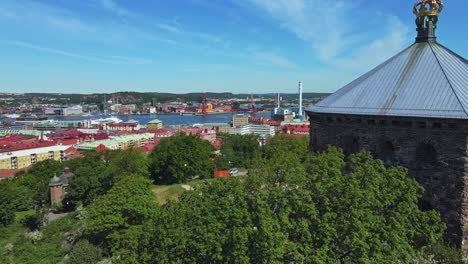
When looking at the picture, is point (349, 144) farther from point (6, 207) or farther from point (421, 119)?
point (6, 207)

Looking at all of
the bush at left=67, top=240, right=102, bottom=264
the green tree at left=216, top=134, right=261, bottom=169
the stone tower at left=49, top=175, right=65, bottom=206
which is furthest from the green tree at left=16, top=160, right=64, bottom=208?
the green tree at left=216, top=134, right=261, bottom=169

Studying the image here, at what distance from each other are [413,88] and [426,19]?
387 cm

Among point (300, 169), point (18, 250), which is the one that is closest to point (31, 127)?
point (18, 250)

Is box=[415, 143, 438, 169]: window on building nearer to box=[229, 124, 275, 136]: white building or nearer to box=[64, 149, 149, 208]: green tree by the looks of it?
box=[64, 149, 149, 208]: green tree


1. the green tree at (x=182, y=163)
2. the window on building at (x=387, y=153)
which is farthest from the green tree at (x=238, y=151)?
the window on building at (x=387, y=153)

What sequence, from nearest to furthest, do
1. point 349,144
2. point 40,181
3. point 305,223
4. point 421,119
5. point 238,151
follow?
point 305,223
point 421,119
point 349,144
point 40,181
point 238,151

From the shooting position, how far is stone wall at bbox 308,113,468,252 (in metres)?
11.2

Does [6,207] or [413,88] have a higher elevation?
[413,88]

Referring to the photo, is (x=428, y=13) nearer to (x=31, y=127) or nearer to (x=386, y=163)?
(x=386, y=163)

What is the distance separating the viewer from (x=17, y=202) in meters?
32.1

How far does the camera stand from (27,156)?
70062mm

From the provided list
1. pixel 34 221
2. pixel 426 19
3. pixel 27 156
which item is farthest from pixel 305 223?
pixel 27 156

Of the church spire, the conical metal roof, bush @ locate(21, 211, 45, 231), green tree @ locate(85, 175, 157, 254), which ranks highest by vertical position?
the church spire

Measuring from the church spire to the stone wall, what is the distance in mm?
5074
